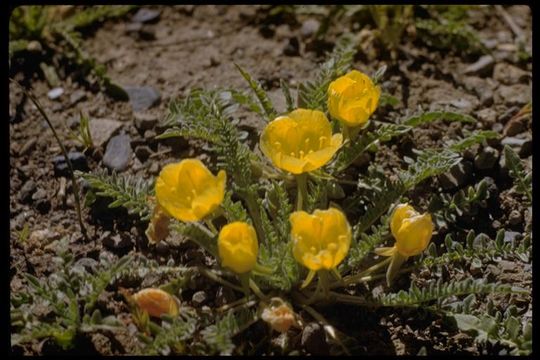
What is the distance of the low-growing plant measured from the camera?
2.88 m

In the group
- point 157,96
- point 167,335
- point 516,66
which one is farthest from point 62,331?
point 516,66

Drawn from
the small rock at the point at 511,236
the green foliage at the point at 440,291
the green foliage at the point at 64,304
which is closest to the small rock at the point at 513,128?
the small rock at the point at 511,236

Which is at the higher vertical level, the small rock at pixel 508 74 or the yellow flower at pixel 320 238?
the yellow flower at pixel 320 238

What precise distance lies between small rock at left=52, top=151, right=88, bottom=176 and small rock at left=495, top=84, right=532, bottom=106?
2.35 metres

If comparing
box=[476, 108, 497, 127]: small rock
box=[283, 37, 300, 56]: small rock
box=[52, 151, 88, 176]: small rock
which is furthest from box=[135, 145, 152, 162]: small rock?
box=[476, 108, 497, 127]: small rock

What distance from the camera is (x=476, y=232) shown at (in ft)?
12.0

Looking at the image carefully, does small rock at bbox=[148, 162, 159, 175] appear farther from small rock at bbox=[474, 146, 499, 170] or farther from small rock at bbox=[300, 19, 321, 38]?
small rock at bbox=[474, 146, 499, 170]

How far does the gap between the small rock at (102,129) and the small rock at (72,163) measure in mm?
126

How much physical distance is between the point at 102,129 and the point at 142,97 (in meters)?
0.34

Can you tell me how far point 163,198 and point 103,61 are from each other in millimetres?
1993

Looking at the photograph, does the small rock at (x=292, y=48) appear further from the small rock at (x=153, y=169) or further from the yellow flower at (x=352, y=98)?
the yellow flower at (x=352, y=98)

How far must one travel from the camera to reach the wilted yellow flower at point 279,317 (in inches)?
114

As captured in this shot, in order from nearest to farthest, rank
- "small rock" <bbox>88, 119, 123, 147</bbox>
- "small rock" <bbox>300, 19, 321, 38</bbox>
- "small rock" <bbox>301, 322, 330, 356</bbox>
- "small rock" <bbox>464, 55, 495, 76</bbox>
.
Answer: "small rock" <bbox>301, 322, 330, 356</bbox>, "small rock" <bbox>88, 119, 123, 147</bbox>, "small rock" <bbox>464, 55, 495, 76</bbox>, "small rock" <bbox>300, 19, 321, 38</bbox>
